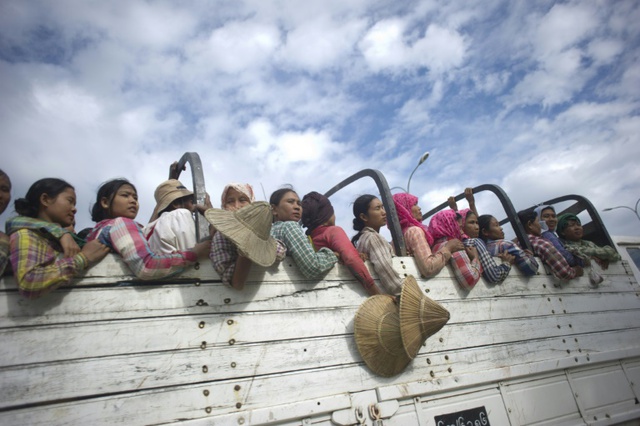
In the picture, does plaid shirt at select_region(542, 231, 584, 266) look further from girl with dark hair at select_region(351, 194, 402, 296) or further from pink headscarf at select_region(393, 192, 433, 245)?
girl with dark hair at select_region(351, 194, 402, 296)

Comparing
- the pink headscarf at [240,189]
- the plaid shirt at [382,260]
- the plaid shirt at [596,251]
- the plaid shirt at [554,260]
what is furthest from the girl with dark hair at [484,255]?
the pink headscarf at [240,189]

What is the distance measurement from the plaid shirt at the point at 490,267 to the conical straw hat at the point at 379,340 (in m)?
1.29

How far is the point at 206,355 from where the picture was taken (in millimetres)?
2053

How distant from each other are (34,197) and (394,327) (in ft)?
8.11

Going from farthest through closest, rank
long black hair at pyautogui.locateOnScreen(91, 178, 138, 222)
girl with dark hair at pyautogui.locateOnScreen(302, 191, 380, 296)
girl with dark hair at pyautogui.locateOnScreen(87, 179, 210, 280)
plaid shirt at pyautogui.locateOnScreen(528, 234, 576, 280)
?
plaid shirt at pyautogui.locateOnScreen(528, 234, 576, 280) < girl with dark hair at pyautogui.locateOnScreen(302, 191, 380, 296) < long black hair at pyautogui.locateOnScreen(91, 178, 138, 222) < girl with dark hair at pyautogui.locateOnScreen(87, 179, 210, 280)

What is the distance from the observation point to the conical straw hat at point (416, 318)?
8.31 feet

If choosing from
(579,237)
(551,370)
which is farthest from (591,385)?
(579,237)

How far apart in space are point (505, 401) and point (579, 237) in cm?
310

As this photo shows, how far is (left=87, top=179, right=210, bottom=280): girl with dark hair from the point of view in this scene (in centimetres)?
203

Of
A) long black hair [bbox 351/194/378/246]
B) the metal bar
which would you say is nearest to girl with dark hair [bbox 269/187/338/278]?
the metal bar

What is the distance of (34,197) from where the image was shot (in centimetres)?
210

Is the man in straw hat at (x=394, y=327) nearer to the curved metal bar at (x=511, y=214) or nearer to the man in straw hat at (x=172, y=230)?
the man in straw hat at (x=172, y=230)

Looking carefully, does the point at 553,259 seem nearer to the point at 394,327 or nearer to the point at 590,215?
the point at 590,215

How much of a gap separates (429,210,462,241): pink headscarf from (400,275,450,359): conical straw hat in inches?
48.1
